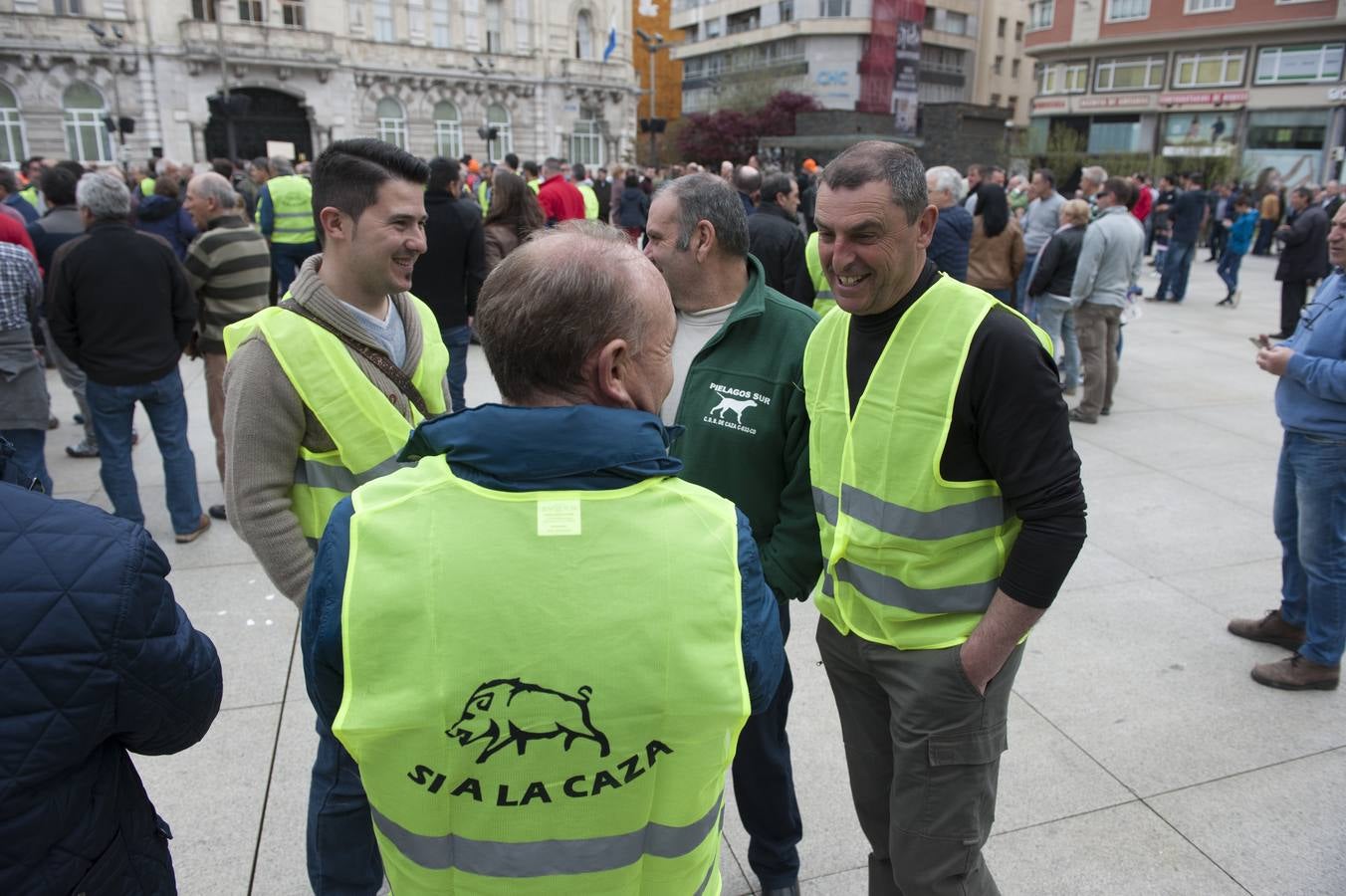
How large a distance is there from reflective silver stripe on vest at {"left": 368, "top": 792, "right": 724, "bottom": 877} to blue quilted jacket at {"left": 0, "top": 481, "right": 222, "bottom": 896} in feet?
1.78

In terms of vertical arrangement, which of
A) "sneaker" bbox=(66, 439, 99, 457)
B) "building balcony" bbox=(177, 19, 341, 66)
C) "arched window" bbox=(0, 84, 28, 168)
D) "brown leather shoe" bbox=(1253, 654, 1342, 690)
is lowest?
"brown leather shoe" bbox=(1253, 654, 1342, 690)

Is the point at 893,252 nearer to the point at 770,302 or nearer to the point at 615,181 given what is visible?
the point at 770,302

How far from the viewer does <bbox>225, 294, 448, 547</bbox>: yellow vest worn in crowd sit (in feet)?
7.20

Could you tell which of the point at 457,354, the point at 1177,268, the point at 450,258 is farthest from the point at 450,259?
the point at 1177,268

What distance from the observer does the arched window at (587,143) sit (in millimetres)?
Result: 52344

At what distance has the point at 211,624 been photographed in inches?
168

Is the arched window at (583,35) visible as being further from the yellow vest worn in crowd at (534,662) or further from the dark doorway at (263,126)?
the yellow vest worn in crowd at (534,662)

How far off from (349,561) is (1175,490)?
20.5ft

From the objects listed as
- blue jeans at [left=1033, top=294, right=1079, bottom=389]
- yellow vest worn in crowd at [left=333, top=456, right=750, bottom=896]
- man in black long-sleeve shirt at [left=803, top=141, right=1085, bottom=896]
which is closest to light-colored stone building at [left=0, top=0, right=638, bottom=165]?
blue jeans at [left=1033, top=294, right=1079, bottom=389]

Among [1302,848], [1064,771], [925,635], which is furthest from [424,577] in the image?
[1302,848]

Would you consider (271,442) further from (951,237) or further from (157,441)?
(951,237)

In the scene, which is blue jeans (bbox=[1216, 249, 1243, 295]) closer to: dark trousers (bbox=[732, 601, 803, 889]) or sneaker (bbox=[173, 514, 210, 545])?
dark trousers (bbox=[732, 601, 803, 889])

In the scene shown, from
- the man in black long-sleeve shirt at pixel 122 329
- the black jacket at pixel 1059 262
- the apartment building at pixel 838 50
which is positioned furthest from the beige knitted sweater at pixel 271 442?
the apartment building at pixel 838 50

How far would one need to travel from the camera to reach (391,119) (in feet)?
153
